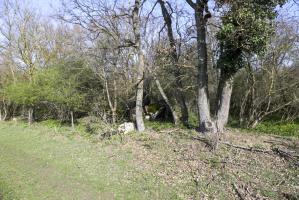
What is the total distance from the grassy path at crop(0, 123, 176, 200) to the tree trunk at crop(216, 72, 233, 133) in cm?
426

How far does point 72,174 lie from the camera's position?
914 cm

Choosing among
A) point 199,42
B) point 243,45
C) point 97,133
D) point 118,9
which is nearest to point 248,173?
point 243,45

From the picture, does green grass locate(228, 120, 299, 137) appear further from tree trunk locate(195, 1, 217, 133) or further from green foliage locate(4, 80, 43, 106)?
green foliage locate(4, 80, 43, 106)

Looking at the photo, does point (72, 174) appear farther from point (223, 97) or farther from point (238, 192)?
point (223, 97)

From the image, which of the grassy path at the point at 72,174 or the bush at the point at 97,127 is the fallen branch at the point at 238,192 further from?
the bush at the point at 97,127

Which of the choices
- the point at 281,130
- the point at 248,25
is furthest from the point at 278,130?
the point at 248,25

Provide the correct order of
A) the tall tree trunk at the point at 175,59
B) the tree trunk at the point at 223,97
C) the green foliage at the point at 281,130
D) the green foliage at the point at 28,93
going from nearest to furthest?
the tree trunk at the point at 223,97, the green foliage at the point at 281,130, the tall tree trunk at the point at 175,59, the green foliage at the point at 28,93

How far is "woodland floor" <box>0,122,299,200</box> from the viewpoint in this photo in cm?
751

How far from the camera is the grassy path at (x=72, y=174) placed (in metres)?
7.64

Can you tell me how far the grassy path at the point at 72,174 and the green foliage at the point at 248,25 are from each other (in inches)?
220

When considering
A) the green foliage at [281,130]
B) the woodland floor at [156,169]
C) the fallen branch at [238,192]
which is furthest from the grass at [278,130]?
the fallen branch at [238,192]

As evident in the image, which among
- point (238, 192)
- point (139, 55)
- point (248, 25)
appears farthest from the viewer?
point (139, 55)

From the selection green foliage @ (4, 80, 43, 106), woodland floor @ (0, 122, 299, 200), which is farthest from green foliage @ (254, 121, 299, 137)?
green foliage @ (4, 80, 43, 106)

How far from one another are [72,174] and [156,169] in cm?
248
